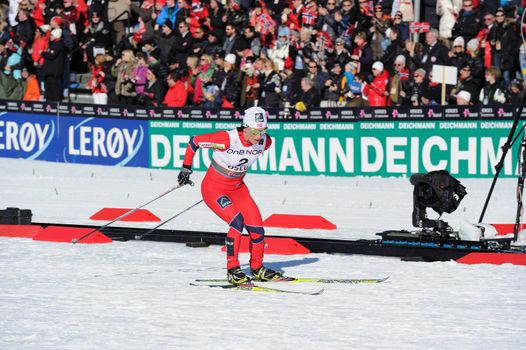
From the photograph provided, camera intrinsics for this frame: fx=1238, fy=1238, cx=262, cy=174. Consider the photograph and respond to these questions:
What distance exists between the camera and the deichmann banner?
2314 centimetres

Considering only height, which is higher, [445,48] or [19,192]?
[445,48]

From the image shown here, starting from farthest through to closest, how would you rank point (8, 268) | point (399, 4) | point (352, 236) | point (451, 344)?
point (399, 4) < point (352, 236) < point (8, 268) < point (451, 344)

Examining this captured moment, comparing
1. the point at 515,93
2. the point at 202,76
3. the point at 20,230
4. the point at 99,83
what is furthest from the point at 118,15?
the point at 20,230

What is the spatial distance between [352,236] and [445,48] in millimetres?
7636

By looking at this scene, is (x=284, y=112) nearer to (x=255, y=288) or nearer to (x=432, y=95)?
(x=432, y=95)

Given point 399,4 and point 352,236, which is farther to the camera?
point 399,4

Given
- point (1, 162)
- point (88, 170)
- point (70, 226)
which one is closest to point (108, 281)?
point (70, 226)

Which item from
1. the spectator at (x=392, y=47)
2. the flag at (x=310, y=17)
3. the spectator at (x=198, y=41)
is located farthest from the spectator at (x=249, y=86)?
the spectator at (x=392, y=47)

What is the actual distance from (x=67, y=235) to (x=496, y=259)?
611 cm

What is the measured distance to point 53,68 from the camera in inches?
1183

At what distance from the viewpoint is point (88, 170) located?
1089 inches

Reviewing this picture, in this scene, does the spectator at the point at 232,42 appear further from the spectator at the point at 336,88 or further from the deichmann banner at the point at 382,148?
the spectator at the point at 336,88

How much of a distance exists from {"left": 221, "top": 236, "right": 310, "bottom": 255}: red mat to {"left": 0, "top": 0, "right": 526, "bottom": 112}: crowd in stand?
8.29 m

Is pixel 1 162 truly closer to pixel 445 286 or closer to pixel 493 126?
pixel 493 126
